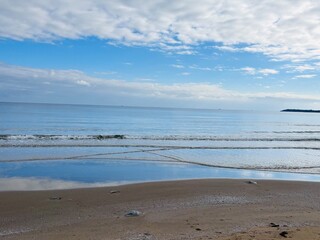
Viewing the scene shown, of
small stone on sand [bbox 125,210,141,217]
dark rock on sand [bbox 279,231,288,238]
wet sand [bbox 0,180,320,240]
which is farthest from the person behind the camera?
small stone on sand [bbox 125,210,141,217]

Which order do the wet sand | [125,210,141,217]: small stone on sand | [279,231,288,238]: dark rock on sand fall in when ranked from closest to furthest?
[279,231,288,238]: dark rock on sand < the wet sand < [125,210,141,217]: small stone on sand

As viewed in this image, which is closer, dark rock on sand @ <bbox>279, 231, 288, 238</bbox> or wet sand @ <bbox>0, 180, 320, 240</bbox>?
dark rock on sand @ <bbox>279, 231, 288, 238</bbox>

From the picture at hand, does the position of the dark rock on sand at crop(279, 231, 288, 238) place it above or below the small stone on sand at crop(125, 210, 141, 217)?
above

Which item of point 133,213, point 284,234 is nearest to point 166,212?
point 133,213

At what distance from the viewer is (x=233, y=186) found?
43.2 feet

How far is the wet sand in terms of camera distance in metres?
7.50

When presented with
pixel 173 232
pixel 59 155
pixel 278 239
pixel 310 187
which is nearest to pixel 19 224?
pixel 173 232

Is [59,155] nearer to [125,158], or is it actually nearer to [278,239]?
[125,158]

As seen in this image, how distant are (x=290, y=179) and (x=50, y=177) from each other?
10466 mm

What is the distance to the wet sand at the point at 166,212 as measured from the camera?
7.50m

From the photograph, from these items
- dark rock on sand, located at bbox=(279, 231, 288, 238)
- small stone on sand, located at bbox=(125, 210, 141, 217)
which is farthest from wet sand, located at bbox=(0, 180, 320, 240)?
small stone on sand, located at bbox=(125, 210, 141, 217)

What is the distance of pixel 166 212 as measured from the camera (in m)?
9.31

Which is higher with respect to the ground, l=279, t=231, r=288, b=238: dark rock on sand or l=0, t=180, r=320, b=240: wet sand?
l=279, t=231, r=288, b=238: dark rock on sand

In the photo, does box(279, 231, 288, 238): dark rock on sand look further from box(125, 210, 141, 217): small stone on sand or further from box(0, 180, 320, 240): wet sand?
box(125, 210, 141, 217): small stone on sand
